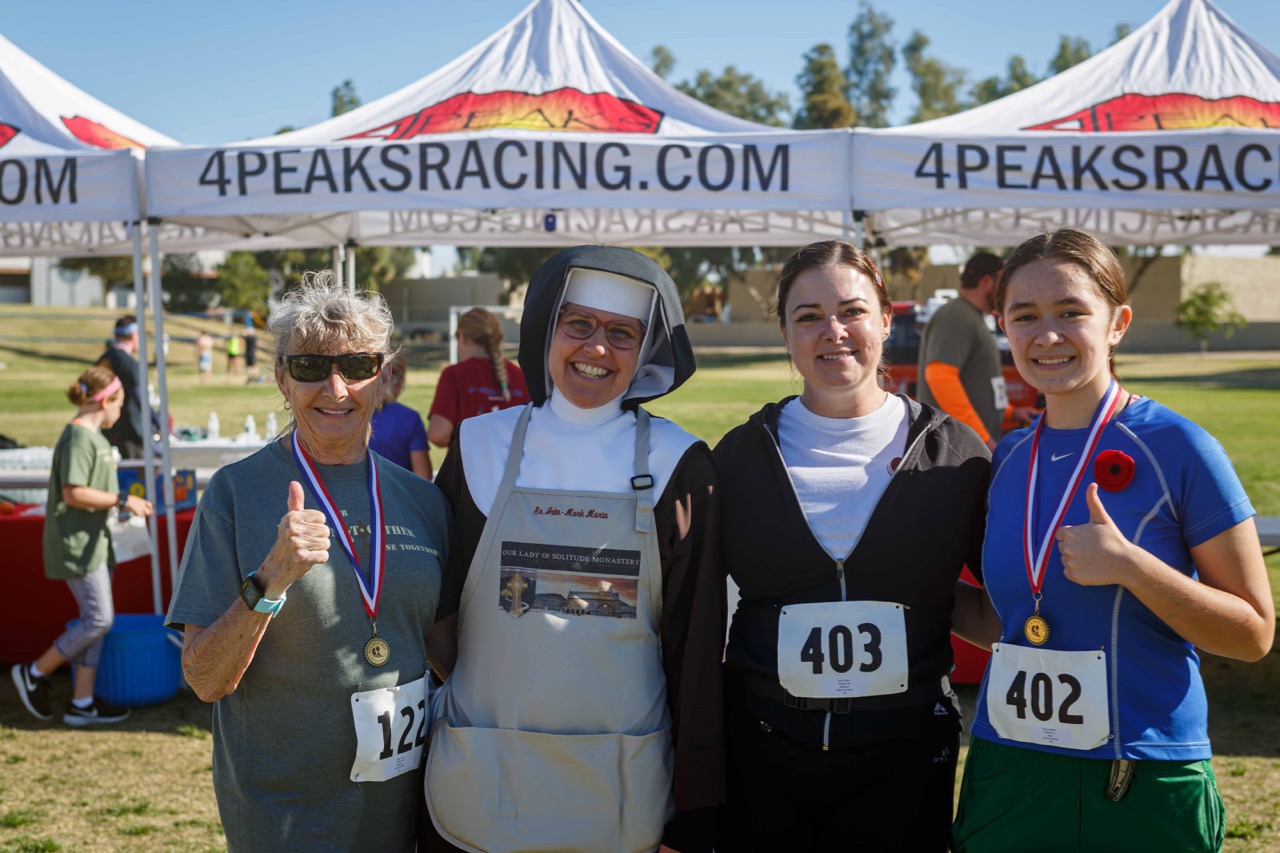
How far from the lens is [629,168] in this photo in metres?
5.09

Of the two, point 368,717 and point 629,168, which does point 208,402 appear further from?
point 368,717

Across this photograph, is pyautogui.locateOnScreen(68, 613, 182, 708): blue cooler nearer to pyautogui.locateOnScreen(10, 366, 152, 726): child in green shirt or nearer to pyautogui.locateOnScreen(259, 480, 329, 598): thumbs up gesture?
pyautogui.locateOnScreen(10, 366, 152, 726): child in green shirt

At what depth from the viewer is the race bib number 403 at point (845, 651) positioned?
2104mm

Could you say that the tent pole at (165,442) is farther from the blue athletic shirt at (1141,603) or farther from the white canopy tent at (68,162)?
the blue athletic shirt at (1141,603)

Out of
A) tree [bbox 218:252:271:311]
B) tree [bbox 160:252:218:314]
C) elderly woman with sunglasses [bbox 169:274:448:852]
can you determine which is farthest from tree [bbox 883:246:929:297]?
elderly woman with sunglasses [bbox 169:274:448:852]

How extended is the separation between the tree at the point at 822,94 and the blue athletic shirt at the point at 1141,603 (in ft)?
152

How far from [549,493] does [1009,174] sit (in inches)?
144

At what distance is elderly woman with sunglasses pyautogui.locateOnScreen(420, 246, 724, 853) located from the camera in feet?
6.73

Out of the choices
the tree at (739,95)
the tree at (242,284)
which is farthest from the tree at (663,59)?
the tree at (242,284)

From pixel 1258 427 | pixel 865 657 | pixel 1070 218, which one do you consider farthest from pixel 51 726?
pixel 1258 427

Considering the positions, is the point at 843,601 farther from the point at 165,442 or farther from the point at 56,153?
the point at 56,153

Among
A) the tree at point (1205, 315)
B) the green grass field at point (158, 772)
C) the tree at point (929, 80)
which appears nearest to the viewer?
the green grass field at point (158, 772)

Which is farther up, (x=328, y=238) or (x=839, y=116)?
(x=839, y=116)

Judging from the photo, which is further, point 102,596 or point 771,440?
point 102,596
